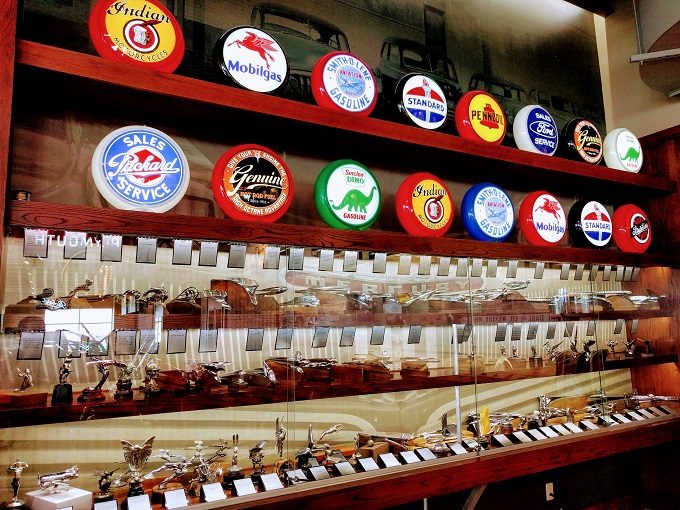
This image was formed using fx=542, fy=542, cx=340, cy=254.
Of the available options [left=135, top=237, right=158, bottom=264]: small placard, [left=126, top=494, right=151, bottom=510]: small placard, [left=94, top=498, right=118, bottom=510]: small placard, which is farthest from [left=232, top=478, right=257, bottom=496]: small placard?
[left=135, top=237, right=158, bottom=264]: small placard

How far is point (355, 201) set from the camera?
254 centimetres

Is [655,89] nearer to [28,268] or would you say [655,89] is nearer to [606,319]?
[606,319]

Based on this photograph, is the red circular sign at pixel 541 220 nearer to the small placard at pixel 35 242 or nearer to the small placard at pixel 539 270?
the small placard at pixel 539 270

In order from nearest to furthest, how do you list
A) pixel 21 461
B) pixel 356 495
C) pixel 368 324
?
pixel 21 461 → pixel 356 495 → pixel 368 324

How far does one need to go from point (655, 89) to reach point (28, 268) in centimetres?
415

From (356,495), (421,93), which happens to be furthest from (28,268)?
(421,93)

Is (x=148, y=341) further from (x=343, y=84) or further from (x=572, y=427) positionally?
(x=572, y=427)

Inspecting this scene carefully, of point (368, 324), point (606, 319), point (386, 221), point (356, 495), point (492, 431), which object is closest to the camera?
point (356, 495)

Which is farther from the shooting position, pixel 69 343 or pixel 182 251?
pixel 182 251

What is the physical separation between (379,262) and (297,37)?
4.49ft

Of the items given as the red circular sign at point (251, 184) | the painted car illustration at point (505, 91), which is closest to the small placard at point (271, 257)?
the red circular sign at point (251, 184)

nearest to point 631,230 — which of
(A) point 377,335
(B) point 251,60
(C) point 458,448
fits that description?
(C) point 458,448

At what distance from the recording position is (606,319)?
3.31 metres

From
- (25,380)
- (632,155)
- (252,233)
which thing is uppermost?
(632,155)
